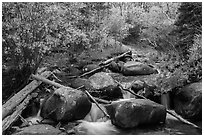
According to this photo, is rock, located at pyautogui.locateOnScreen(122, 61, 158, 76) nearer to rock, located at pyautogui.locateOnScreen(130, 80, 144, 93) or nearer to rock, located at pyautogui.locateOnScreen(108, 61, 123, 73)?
rock, located at pyautogui.locateOnScreen(108, 61, 123, 73)

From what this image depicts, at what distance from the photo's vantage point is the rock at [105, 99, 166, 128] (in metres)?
5.91

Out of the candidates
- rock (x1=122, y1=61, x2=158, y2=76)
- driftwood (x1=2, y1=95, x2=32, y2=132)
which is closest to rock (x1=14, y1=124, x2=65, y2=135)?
driftwood (x1=2, y1=95, x2=32, y2=132)

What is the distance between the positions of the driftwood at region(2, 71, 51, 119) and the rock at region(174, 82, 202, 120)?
14.6 ft

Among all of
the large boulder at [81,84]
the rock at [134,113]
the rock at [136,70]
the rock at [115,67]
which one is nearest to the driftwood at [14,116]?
the large boulder at [81,84]

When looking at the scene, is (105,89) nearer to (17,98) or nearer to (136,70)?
(17,98)

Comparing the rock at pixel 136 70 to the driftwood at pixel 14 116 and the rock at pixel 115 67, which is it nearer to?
the rock at pixel 115 67

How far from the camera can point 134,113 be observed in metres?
5.93

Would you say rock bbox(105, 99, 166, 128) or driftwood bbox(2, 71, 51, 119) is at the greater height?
driftwood bbox(2, 71, 51, 119)

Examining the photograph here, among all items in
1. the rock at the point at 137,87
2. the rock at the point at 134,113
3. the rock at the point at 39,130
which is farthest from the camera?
the rock at the point at 137,87

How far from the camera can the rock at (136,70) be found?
10.7 m

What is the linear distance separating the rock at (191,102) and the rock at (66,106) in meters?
2.60

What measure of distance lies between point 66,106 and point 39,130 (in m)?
0.94

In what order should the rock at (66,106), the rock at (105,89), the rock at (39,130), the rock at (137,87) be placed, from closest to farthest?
the rock at (39,130)
the rock at (66,106)
the rock at (105,89)
the rock at (137,87)

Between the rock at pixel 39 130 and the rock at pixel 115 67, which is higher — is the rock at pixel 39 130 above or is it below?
below
